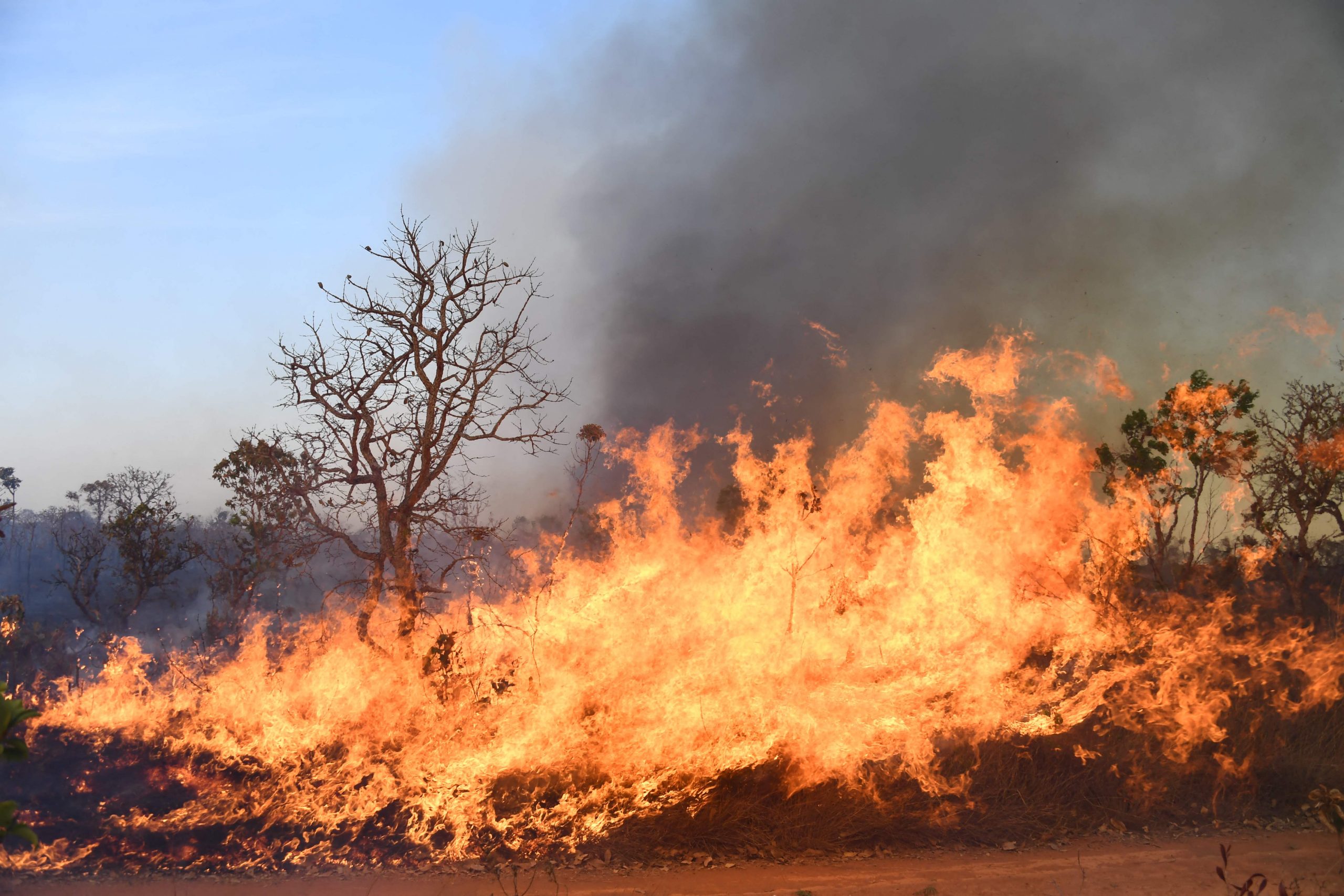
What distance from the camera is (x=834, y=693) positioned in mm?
10430

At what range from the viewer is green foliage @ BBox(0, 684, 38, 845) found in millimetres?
3881

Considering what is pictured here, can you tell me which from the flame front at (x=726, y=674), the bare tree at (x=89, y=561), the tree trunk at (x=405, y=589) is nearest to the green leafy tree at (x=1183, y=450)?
the flame front at (x=726, y=674)

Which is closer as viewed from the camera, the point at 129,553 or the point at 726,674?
the point at 726,674

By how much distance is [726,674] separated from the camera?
434 inches

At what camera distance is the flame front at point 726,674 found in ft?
32.8

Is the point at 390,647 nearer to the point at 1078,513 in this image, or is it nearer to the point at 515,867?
the point at 515,867

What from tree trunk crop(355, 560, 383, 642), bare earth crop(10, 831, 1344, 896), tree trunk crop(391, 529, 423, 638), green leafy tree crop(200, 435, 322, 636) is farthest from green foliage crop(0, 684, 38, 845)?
green leafy tree crop(200, 435, 322, 636)

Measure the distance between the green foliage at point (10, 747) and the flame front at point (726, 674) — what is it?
612 centimetres

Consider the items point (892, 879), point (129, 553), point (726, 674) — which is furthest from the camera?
point (129, 553)

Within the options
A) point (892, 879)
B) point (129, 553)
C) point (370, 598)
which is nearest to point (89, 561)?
point (129, 553)

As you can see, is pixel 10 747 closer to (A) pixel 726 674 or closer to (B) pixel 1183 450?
(A) pixel 726 674

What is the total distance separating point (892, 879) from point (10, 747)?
8.58 metres

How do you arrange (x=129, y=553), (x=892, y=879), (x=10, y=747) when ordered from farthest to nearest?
(x=129, y=553), (x=892, y=879), (x=10, y=747)

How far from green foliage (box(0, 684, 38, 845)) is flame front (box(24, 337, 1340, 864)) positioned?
20.1ft
